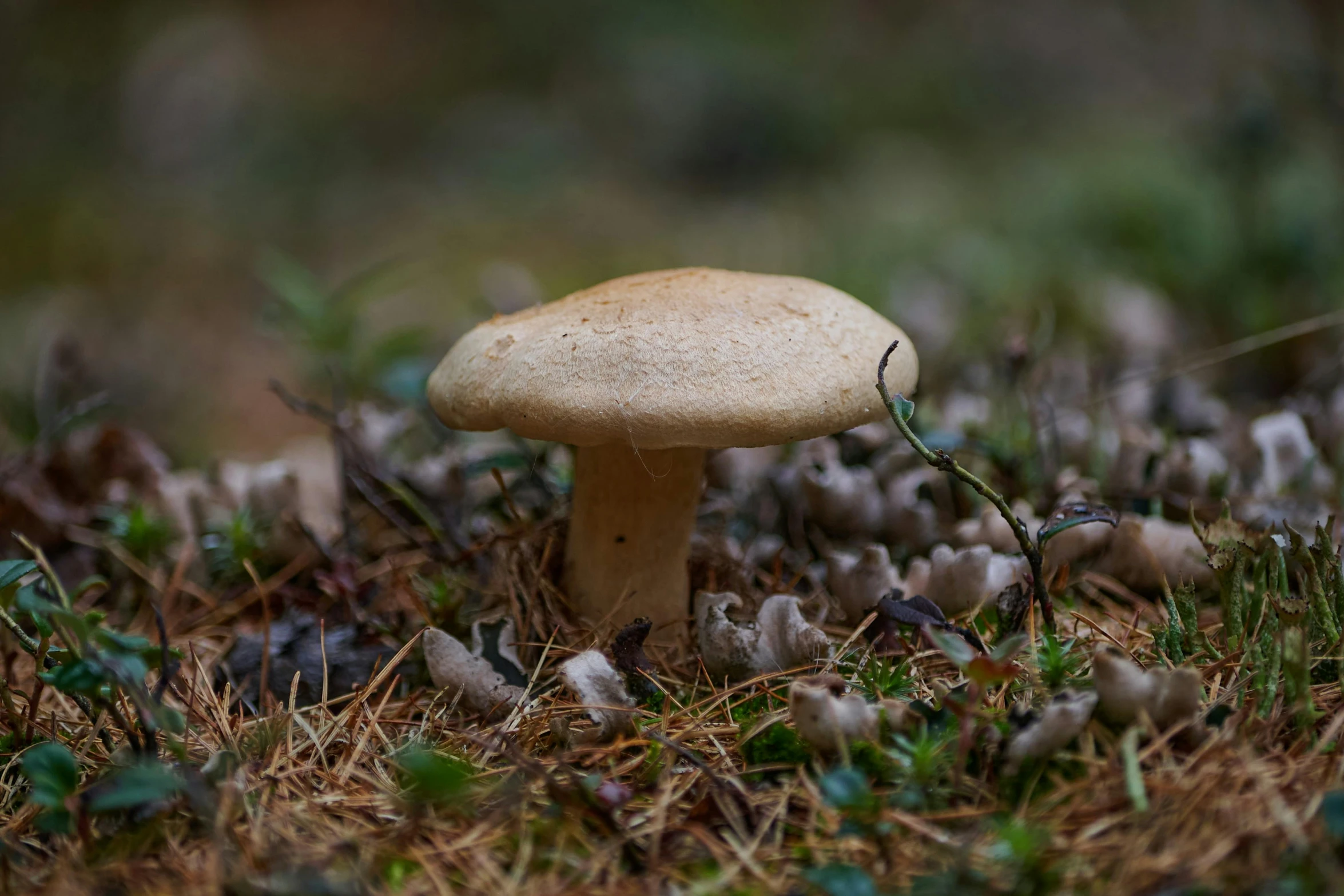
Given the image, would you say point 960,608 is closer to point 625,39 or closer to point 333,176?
point 333,176

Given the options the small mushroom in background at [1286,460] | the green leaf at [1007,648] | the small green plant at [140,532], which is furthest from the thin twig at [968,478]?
the small green plant at [140,532]

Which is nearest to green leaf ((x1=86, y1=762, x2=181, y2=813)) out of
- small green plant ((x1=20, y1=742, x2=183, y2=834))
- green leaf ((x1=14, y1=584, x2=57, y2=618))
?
small green plant ((x1=20, y1=742, x2=183, y2=834))

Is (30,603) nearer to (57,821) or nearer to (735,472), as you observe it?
(57,821)

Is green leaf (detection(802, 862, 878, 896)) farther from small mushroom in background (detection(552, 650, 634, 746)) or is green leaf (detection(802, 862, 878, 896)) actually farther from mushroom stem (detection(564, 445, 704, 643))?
mushroom stem (detection(564, 445, 704, 643))

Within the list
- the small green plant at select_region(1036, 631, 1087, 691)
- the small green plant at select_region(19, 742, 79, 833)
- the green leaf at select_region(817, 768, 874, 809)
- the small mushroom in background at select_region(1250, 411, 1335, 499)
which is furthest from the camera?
the small mushroom in background at select_region(1250, 411, 1335, 499)

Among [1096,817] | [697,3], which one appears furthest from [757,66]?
[1096,817]

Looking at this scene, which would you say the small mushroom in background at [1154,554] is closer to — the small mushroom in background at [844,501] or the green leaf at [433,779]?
the small mushroom in background at [844,501]

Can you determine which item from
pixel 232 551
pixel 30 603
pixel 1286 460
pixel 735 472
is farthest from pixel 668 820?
pixel 1286 460
